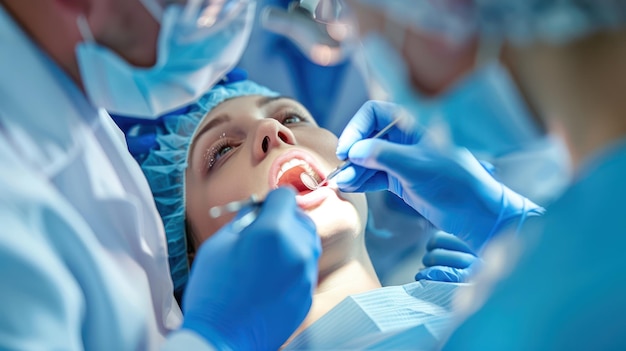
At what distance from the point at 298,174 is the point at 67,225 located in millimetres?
716

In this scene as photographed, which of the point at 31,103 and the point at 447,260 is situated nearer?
the point at 31,103

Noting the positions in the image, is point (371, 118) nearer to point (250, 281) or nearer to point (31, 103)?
point (250, 281)

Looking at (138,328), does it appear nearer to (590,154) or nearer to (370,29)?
(370,29)

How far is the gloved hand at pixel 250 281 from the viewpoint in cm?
110

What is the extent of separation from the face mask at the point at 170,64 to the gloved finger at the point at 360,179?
1.75ft

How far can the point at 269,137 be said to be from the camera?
1.64 meters

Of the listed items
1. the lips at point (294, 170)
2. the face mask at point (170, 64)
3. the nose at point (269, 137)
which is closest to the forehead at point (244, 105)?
the nose at point (269, 137)

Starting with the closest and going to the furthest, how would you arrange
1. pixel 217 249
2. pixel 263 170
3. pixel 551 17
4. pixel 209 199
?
pixel 551 17 < pixel 217 249 < pixel 263 170 < pixel 209 199

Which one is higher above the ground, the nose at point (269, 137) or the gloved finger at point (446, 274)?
the nose at point (269, 137)

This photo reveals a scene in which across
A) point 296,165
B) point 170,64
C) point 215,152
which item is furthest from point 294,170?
point 170,64

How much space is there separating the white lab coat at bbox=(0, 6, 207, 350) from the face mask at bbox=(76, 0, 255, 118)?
0.31ft

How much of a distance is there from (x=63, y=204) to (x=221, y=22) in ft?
1.22

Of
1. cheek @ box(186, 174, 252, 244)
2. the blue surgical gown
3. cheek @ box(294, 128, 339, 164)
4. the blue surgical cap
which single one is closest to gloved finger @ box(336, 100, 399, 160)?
cheek @ box(294, 128, 339, 164)

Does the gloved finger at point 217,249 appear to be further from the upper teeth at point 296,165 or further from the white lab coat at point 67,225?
the upper teeth at point 296,165
